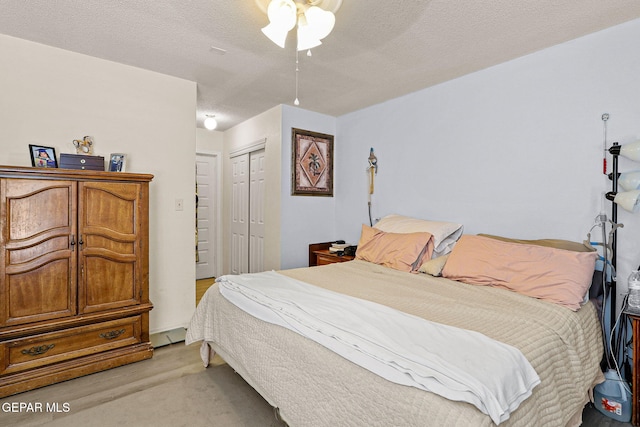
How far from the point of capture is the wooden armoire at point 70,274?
211cm

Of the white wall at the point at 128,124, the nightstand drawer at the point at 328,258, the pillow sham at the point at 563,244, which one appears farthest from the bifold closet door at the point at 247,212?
the pillow sham at the point at 563,244

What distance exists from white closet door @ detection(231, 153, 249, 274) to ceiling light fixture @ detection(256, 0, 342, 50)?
3.10 m

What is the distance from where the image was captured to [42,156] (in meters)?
2.36

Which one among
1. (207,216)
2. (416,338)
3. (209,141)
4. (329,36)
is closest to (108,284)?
(416,338)

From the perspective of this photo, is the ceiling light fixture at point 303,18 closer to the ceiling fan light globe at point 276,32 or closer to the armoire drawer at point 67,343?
the ceiling fan light globe at point 276,32

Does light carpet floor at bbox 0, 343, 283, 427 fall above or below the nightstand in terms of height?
below

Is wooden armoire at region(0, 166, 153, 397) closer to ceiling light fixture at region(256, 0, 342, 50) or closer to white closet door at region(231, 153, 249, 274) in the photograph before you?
ceiling light fixture at region(256, 0, 342, 50)

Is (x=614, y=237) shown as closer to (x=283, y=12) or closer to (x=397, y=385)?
(x=397, y=385)

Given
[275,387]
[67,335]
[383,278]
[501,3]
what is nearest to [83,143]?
[67,335]

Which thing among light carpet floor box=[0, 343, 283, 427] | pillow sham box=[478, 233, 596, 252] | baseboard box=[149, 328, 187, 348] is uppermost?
pillow sham box=[478, 233, 596, 252]

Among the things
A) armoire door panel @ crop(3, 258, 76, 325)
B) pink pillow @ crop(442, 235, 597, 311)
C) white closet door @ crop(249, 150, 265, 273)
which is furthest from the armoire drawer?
pink pillow @ crop(442, 235, 597, 311)

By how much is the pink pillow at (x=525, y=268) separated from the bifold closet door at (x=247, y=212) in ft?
8.54

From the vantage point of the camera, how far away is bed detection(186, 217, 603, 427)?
42.9 inches

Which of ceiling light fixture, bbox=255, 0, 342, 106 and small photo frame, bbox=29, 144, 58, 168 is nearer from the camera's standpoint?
ceiling light fixture, bbox=255, 0, 342, 106
